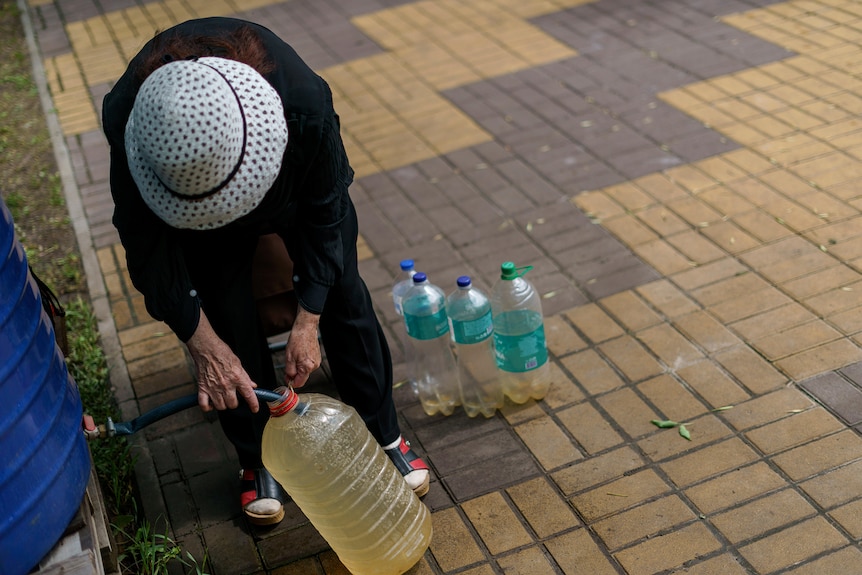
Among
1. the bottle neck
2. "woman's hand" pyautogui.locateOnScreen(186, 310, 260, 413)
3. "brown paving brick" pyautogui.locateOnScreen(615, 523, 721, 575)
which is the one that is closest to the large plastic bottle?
the bottle neck

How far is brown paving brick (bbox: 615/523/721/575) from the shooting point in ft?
8.94

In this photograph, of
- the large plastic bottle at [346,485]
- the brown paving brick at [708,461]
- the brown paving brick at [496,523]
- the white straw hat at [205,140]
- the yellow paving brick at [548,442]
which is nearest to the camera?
the white straw hat at [205,140]

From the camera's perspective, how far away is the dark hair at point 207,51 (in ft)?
7.43

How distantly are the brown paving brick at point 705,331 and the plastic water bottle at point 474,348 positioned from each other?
84 cm

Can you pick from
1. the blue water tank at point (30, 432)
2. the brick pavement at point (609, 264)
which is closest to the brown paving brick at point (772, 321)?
the brick pavement at point (609, 264)

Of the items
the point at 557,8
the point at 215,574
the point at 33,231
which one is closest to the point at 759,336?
the point at 215,574

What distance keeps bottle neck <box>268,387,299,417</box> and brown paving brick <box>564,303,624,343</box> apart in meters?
1.53

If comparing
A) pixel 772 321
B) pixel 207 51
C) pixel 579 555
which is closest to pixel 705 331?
pixel 772 321

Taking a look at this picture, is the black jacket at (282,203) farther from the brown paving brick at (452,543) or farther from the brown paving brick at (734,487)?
the brown paving brick at (734,487)

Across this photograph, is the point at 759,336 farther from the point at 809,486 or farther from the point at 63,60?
the point at 63,60

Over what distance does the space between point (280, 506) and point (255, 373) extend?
49 centimetres

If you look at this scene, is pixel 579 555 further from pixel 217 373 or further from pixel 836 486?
pixel 217 373

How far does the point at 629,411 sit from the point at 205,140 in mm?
1961

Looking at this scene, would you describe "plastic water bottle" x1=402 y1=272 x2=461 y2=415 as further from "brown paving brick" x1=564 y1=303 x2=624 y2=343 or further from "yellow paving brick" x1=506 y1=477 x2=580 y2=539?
"brown paving brick" x1=564 y1=303 x2=624 y2=343
